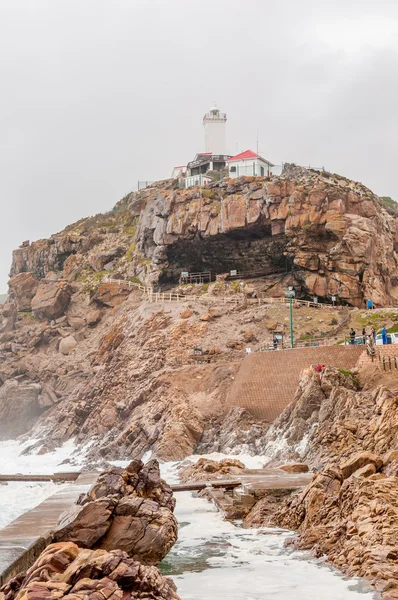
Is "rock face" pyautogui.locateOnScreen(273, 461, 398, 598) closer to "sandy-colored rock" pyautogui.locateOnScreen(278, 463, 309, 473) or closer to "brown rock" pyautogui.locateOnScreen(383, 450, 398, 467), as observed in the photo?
"brown rock" pyautogui.locateOnScreen(383, 450, 398, 467)

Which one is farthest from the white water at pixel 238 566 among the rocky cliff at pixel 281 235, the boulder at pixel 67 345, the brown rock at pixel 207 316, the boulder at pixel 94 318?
the boulder at pixel 94 318

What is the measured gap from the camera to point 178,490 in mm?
20828

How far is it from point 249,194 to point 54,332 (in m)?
20.7

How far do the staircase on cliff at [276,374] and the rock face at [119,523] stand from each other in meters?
20.2

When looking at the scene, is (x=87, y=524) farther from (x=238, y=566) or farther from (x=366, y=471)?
(x=366, y=471)

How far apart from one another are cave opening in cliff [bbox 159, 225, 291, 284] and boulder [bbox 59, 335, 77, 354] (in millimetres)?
8847

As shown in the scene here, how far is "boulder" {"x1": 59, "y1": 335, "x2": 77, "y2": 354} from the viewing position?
58312 millimetres

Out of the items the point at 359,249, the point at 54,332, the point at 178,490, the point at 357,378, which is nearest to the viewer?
the point at 178,490

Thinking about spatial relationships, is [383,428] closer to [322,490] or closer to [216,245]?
[322,490]

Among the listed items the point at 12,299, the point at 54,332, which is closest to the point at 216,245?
the point at 54,332

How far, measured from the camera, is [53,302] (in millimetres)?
62375

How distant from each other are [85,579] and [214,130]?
239 ft

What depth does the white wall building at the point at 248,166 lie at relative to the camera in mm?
64438

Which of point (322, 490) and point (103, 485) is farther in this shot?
point (322, 490)
